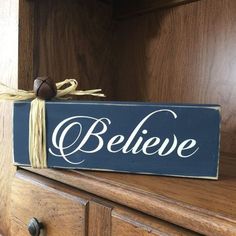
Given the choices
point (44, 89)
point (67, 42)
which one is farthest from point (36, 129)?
point (67, 42)

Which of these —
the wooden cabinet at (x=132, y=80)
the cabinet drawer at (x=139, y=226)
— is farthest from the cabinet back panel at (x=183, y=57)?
the cabinet drawer at (x=139, y=226)

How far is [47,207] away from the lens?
1.69 ft

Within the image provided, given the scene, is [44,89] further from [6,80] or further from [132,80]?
[132,80]

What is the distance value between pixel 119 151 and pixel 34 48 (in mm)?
380

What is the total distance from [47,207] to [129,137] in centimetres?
21

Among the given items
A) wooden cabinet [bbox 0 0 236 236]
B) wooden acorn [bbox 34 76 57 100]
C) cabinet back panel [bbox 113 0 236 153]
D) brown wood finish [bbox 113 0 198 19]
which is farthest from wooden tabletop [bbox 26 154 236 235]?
brown wood finish [bbox 113 0 198 19]

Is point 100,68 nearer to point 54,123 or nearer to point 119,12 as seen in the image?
point 119,12

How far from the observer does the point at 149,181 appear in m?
0.42

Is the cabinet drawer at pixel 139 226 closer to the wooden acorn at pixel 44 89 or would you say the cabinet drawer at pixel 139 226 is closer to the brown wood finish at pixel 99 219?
the brown wood finish at pixel 99 219

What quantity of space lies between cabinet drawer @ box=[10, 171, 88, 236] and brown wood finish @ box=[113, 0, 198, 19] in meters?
0.57

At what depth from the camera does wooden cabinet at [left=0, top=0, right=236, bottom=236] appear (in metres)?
0.37

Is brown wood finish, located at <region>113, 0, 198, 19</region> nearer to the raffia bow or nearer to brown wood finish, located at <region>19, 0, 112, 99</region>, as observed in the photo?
brown wood finish, located at <region>19, 0, 112, 99</region>

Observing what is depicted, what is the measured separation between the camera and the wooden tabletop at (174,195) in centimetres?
32

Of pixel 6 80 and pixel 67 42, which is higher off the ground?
pixel 67 42
